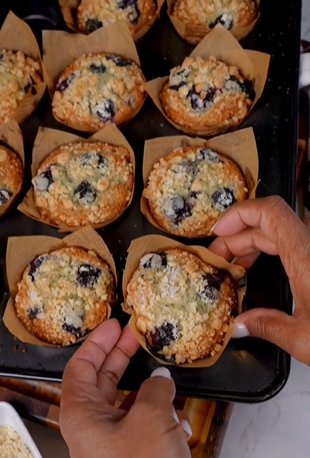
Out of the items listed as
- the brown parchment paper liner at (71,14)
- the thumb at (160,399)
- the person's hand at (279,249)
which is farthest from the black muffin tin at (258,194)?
the thumb at (160,399)

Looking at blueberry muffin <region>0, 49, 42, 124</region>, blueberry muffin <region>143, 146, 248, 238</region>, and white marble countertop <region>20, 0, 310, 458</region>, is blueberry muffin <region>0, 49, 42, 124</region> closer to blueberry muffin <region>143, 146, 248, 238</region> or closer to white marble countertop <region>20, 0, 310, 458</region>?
blueberry muffin <region>143, 146, 248, 238</region>

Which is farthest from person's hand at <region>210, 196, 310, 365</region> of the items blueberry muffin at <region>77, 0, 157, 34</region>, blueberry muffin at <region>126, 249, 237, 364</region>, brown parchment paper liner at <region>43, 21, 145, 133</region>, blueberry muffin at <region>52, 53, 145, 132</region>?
blueberry muffin at <region>77, 0, 157, 34</region>

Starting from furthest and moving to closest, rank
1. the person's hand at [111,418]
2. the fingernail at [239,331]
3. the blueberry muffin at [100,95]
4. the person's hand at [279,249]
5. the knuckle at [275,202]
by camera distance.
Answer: the blueberry muffin at [100,95] < the fingernail at [239,331] < the knuckle at [275,202] < the person's hand at [279,249] < the person's hand at [111,418]

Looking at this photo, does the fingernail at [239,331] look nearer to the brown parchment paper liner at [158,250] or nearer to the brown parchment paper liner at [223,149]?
the brown parchment paper liner at [158,250]

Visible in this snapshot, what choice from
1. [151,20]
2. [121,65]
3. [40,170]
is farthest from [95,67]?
[40,170]

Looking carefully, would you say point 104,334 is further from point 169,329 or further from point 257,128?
point 257,128

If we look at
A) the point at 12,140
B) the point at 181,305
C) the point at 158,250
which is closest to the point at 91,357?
the point at 181,305
